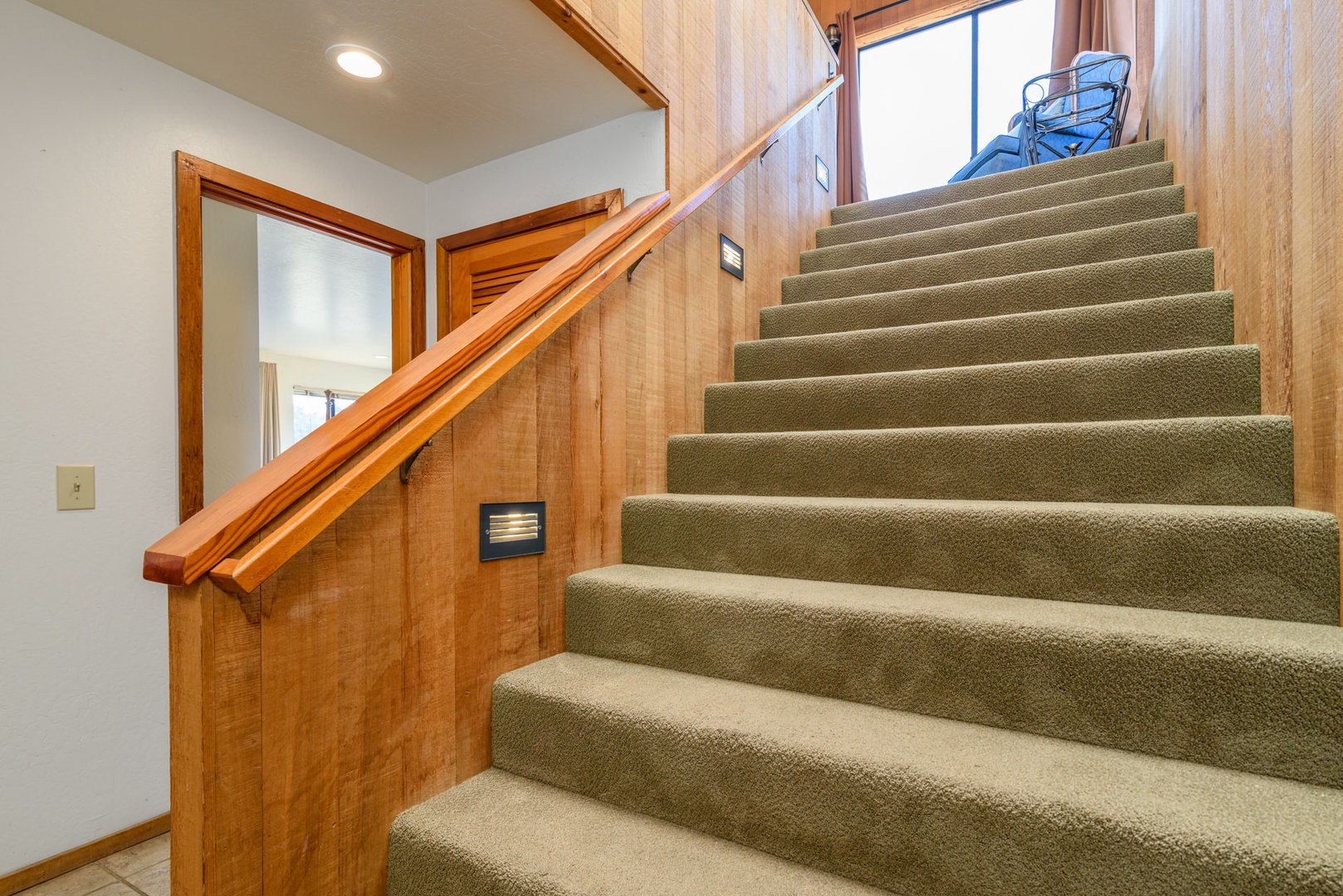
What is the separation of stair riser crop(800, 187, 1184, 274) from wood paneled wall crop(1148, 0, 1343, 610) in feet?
1.20

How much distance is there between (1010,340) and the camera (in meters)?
1.73

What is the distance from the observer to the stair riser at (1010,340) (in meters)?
1.50

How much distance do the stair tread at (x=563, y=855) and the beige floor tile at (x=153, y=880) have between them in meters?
1.05

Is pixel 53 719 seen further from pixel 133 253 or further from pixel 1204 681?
pixel 1204 681

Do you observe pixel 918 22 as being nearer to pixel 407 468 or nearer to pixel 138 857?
pixel 407 468

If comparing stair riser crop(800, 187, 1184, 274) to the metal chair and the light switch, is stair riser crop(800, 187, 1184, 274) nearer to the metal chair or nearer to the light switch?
the metal chair

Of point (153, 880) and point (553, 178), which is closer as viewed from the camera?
point (153, 880)

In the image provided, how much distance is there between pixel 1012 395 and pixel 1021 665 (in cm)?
80

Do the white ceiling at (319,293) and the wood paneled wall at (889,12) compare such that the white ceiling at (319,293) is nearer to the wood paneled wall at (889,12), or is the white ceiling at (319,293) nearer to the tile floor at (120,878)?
the tile floor at (120,878)

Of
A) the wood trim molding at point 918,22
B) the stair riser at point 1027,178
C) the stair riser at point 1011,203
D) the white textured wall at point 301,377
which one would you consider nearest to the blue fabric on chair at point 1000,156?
the stair riser at point 1027,178

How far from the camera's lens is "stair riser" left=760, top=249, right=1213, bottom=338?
66.4 inches

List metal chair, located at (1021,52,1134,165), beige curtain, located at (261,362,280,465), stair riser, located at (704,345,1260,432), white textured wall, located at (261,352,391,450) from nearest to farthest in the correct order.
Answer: stair riser, located at (704,345,1260,432) < metal chair, located at (1021,52,1134,165) < beige curtain, located at (261,362,280,465) < white textured wall, located at (261,352,391,450)

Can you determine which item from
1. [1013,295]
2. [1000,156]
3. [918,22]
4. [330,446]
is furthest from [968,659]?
[918,22]

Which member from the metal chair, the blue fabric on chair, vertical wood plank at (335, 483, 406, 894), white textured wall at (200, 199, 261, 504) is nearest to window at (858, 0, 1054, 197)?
the metal chair
